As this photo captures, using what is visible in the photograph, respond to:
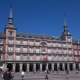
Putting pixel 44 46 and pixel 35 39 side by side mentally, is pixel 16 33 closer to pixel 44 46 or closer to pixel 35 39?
pixel 35 39

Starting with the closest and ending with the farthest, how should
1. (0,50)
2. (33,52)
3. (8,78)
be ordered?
(8,78) < (0,50) < (33,52)

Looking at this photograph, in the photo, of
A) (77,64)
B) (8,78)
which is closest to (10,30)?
(77,64)

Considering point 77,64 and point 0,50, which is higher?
point 0,50

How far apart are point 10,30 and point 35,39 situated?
13.4 metres

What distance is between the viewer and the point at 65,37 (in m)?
86.6

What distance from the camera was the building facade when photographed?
2867 inches

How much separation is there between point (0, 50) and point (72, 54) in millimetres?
38669

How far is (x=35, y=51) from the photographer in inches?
3081

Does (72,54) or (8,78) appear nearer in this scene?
(8,78)

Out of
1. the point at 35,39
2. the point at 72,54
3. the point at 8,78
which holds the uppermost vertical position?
the point at 35,39

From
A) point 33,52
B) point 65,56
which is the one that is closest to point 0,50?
point 33,52

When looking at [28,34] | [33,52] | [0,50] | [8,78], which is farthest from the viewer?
[28,34]

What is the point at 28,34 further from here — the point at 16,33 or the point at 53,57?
the point at 53,57

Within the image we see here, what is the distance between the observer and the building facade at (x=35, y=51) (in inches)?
2867
